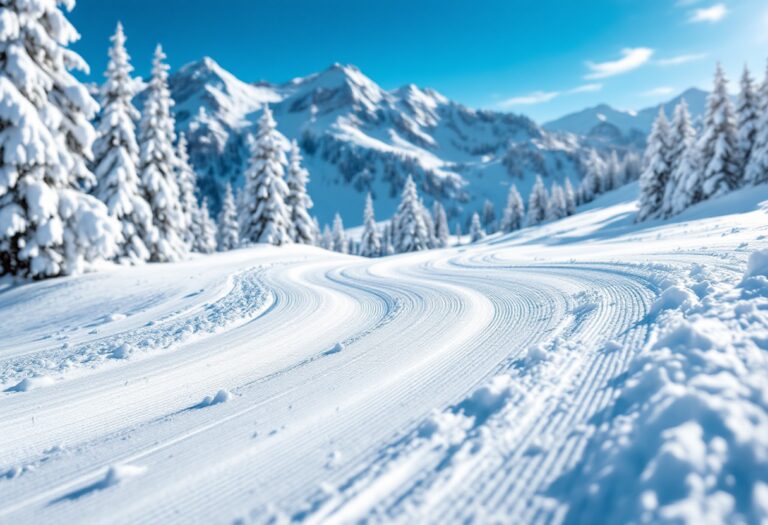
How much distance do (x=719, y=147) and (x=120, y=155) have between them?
38.1m

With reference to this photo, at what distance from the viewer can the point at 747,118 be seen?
29984 mm

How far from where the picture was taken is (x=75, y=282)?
36.5 feet

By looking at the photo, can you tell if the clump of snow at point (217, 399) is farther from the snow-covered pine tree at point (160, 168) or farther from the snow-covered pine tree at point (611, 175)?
the snow-covered pine tree at point (611, 175)

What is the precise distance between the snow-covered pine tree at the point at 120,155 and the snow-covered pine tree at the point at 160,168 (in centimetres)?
217

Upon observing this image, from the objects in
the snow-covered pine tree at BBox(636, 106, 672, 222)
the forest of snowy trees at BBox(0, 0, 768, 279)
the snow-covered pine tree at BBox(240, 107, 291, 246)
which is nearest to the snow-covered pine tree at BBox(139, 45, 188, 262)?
the forest of snowy trees at BBox(0, 0, 768, 279)

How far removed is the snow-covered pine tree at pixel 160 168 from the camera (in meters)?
23.1

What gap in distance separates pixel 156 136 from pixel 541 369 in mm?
27191

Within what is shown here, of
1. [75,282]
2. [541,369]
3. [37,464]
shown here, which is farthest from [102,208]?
[541,369]

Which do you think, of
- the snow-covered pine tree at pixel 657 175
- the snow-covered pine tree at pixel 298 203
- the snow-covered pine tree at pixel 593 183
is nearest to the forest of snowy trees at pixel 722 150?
the snow-covered pine tree at pixel 657 175

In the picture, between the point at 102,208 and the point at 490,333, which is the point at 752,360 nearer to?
the point at 490,333

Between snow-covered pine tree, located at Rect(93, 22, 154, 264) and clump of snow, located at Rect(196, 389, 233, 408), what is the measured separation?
62.4 feet

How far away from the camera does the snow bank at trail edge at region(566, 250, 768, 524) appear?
1.58m

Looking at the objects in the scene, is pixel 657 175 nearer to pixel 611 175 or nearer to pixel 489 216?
pixel 611 175

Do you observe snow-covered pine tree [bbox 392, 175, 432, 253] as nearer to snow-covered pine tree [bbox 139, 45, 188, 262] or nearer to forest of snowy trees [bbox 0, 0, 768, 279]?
forest of snowy trees [bbox 0, 0, 768, 279]
